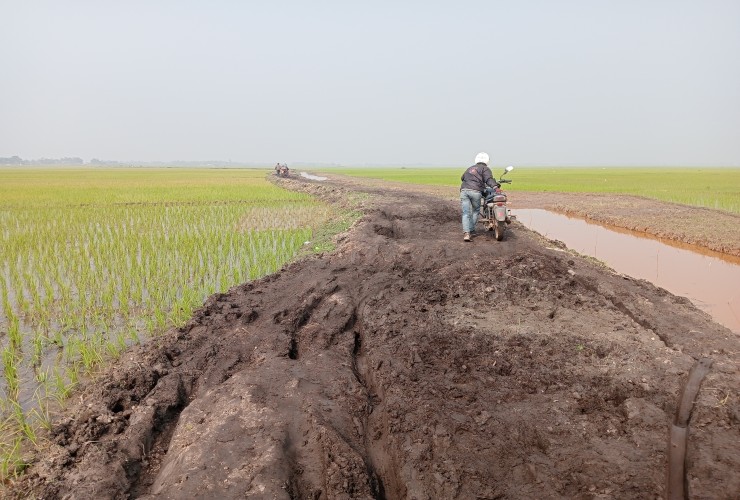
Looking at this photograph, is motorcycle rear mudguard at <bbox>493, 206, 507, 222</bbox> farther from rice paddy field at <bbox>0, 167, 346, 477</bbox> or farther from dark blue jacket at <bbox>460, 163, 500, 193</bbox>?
rice paddy field at <bbox>0, 167, 346, 477</bbox>

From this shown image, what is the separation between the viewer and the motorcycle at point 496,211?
7.71 meters

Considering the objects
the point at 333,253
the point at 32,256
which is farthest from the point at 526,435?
the point at 32,256

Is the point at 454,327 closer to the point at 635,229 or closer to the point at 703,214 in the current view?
the point at 635,229

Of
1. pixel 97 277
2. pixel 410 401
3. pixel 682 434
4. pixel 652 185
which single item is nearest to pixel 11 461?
A: pixel 410 401

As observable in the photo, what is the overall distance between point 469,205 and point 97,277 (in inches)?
240

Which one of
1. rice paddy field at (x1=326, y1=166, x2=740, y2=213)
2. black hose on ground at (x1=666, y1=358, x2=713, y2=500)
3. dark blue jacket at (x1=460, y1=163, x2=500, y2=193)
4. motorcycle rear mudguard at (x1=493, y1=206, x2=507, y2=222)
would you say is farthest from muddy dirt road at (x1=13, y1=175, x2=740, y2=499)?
rice paddy field at (x1=326, y1=166, x2=740, y2=213)

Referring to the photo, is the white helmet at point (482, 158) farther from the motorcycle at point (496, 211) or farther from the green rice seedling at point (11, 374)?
the green rice seedling at point (11, 374)

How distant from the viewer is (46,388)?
4.03m

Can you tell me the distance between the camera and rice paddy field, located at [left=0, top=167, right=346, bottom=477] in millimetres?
4188

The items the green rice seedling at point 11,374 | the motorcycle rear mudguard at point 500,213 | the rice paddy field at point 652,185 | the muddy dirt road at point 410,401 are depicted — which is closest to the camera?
the muddy dirt road at point 410,401

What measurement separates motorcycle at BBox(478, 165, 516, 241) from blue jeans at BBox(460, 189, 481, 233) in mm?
267

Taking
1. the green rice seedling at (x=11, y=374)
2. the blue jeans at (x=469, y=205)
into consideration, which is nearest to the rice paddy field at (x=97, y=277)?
the green rice seedling at (x=11, y=374)

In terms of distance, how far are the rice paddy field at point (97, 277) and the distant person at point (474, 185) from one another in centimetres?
335

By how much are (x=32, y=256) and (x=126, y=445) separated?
7.34 metres
